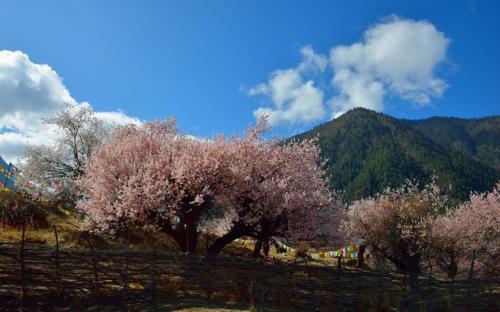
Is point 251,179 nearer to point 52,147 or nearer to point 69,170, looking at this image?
point 69,170

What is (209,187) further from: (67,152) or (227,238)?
(67,152)

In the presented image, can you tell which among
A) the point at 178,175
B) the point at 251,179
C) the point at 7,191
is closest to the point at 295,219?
the point at 251,179

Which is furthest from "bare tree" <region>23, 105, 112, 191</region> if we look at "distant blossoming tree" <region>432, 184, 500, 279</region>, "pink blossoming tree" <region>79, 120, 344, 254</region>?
"distant blossoming tree" <region>432, 184, 500, 279</region>

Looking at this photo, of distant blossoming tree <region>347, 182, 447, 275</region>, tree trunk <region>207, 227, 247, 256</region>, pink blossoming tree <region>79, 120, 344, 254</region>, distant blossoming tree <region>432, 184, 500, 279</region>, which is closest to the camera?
pink blossoming tree <region>79, 120, 344, 254</region>

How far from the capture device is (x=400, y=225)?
29.4 metres

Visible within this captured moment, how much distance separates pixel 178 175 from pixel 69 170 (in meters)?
17.3

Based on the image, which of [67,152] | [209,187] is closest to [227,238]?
[209,187]

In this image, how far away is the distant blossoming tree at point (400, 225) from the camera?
1123 inches

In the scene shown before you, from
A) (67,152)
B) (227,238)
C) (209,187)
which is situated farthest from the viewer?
(67,152)

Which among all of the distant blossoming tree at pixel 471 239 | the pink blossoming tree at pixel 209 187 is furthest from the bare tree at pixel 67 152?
the distant blossoming tree at pixel 471 239

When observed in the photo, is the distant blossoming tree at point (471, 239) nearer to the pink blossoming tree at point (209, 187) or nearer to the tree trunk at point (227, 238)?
the pink blossoming tree at point (209, 187)

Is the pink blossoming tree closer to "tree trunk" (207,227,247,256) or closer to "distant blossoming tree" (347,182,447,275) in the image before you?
"tree trunk" (207,227,247,256)

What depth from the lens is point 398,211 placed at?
30.1 meters

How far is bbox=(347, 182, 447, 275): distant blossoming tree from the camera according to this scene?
1123 inches
